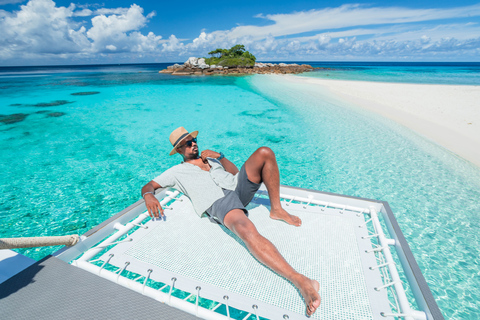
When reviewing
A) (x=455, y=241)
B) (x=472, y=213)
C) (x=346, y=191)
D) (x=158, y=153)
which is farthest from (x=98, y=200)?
(x=472, y=213)

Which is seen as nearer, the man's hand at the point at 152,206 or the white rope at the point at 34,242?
the white rope at the point at 34,242

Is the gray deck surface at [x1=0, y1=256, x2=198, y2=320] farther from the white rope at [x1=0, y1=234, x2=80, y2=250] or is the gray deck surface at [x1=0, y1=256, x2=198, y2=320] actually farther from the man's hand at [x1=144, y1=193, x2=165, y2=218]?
the man's hand at [x1=144, y1=193, x2=165, y2=218]

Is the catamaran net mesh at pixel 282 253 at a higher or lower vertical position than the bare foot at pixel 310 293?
lower

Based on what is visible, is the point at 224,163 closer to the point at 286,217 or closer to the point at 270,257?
the point at 286,217

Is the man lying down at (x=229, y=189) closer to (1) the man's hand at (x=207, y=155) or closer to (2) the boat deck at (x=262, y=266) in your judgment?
(1) the man's hand at (x=207, y=155)

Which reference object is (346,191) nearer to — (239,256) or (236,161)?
(236,161)

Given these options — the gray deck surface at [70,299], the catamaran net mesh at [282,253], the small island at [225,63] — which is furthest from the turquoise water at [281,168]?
the small island at [225,63]

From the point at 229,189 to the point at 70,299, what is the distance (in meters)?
1.75

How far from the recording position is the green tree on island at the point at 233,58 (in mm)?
52500

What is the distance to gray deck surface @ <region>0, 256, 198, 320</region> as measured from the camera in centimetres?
165

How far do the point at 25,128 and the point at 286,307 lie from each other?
13.4 meters

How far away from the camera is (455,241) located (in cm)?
363

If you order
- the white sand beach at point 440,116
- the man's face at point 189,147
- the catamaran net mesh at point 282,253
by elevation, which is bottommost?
the white sand beach at point 440,116

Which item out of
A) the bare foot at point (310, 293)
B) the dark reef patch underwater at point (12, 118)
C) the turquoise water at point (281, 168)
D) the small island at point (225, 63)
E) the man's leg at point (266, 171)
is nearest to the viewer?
the bare foot at point (310, 293)
